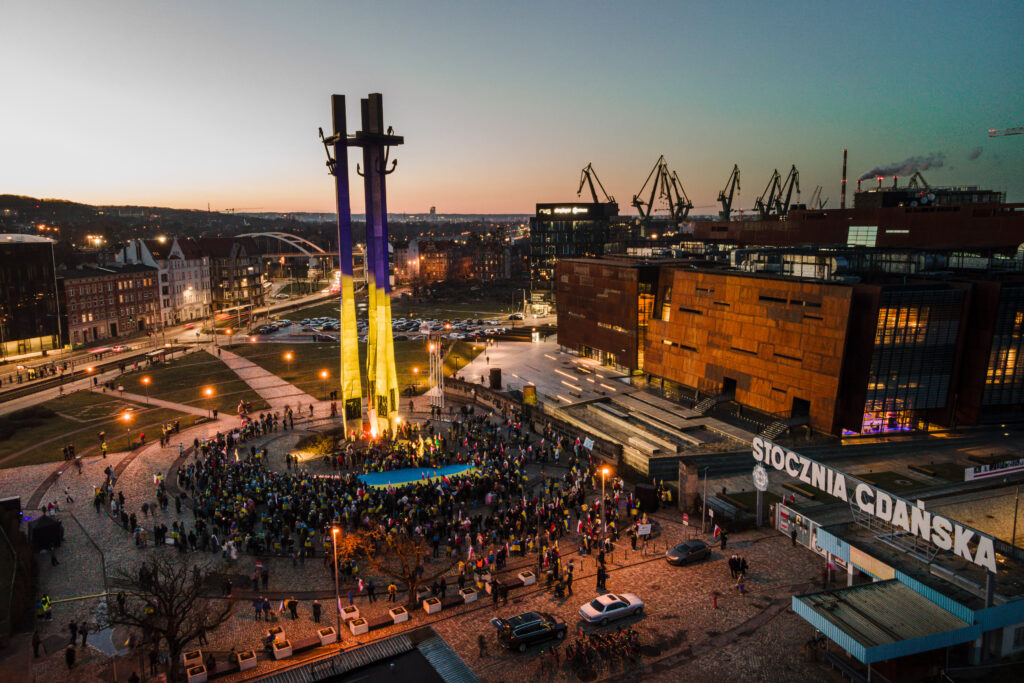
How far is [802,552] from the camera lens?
33.8 metres

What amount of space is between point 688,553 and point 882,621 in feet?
32.7

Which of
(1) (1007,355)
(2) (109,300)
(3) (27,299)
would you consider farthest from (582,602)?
(2) (109,300)

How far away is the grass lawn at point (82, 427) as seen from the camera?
52.9 meters

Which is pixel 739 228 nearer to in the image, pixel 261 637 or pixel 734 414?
pixel 734 414

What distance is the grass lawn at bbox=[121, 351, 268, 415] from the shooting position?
68.2m

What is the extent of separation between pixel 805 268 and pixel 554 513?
35312mm

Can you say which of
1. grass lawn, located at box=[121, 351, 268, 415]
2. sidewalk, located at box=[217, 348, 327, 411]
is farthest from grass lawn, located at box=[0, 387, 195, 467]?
sidewalk, located at box=[217, 348, 327, 411]

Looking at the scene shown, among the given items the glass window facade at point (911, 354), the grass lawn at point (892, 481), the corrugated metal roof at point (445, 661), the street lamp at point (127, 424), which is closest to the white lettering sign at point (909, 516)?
the grass lawn at point (892, 481)

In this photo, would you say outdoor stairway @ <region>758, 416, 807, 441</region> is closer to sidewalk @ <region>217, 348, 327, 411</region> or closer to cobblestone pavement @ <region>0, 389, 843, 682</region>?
cobblestone pavement @ <region>0, 389, 843, 682</region>

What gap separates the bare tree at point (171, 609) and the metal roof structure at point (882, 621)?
72.6ft

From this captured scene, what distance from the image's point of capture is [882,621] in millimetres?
23812

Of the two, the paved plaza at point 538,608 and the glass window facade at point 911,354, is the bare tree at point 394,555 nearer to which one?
the paved plaza at point 538,608

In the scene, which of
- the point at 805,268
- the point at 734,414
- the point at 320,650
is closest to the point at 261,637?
the point at 320,650

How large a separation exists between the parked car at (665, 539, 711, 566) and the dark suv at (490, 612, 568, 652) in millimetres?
8453
